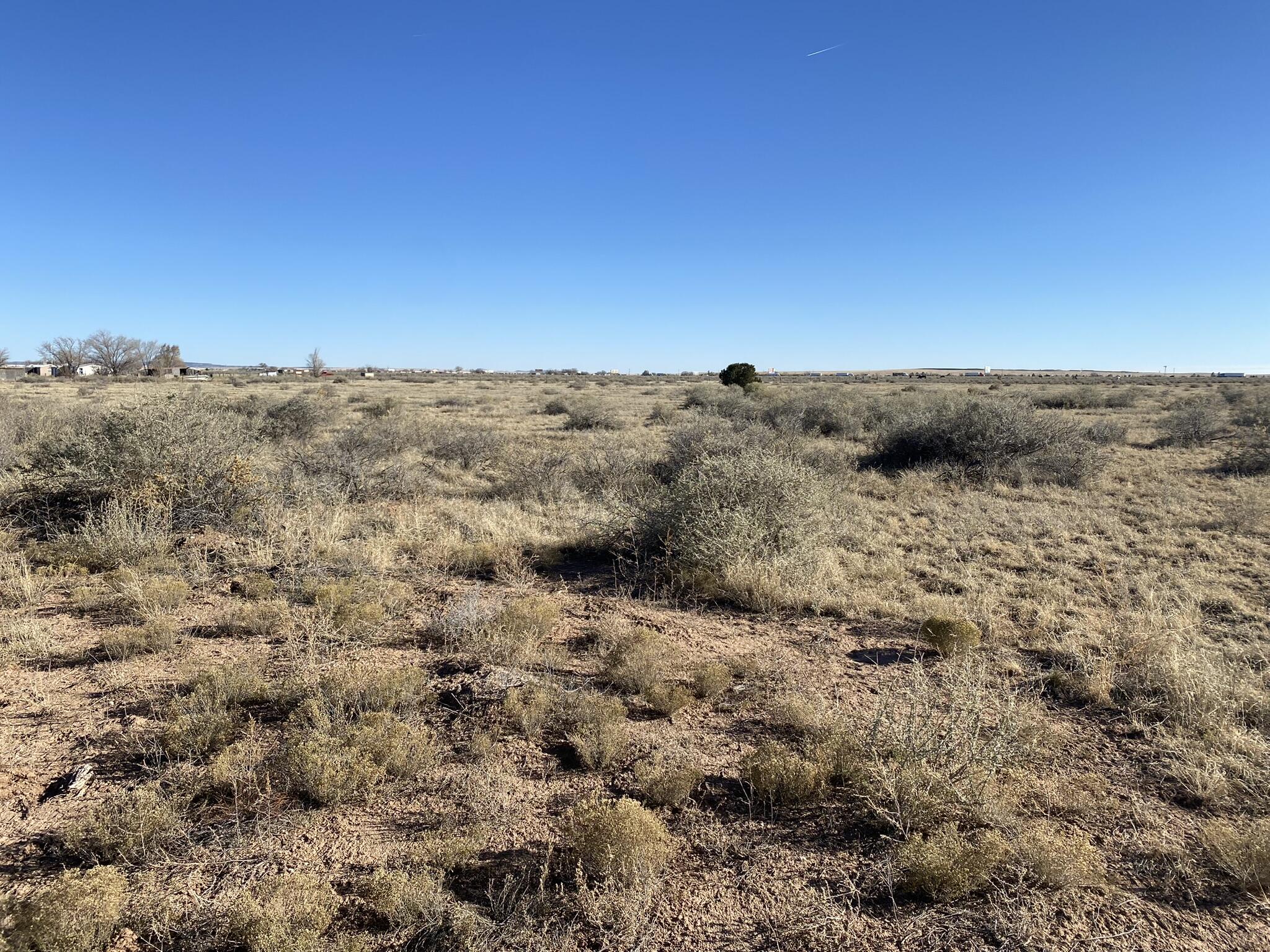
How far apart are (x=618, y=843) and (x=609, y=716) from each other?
1.06 metres

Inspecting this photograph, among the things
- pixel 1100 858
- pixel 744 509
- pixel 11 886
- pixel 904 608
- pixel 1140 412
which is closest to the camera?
pixel 11 886

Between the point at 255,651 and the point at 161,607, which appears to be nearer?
the point at 255,651

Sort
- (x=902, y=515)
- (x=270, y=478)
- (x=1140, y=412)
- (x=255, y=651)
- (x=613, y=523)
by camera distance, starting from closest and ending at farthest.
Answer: (x=255, y=651) < (x=613, y=523) < (x=270, y=478) < (x=902, y=515) < (x=1140, y=412)

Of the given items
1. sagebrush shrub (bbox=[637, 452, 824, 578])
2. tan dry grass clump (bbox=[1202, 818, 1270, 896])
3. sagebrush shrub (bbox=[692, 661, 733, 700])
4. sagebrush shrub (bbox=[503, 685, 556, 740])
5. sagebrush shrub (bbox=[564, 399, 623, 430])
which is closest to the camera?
tan dry grass clump (bbox=[1202, 818, 1270, 896])

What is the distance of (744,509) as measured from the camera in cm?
665

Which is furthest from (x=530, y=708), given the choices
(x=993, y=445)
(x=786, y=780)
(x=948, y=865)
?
(x=993, y=445)

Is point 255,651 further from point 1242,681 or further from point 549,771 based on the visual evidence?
point 1242,681

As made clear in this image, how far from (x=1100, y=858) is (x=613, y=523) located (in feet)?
17.2

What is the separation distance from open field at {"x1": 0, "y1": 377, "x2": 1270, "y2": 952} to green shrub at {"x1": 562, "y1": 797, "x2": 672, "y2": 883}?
0.04 ft

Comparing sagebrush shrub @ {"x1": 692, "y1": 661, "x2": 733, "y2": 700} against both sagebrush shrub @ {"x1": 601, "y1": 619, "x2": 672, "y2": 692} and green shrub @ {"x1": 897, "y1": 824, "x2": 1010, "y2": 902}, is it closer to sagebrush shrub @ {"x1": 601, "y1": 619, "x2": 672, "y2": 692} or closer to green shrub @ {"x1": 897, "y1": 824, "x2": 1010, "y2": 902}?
sagebrush shrub @ {"x1": 601, "y1": 619, "x2": 672, "y2": 692}

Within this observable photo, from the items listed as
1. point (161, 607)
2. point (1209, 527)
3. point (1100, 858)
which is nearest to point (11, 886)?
point (161, 607)

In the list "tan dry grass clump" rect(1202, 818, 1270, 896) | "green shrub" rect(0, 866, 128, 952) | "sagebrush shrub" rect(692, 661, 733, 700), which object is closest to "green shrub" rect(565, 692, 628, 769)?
"sagebrush shrub" rect(692, 661, 733, 700)

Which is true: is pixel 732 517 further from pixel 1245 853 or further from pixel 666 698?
pixel 1245 853

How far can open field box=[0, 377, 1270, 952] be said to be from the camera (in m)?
2.47
